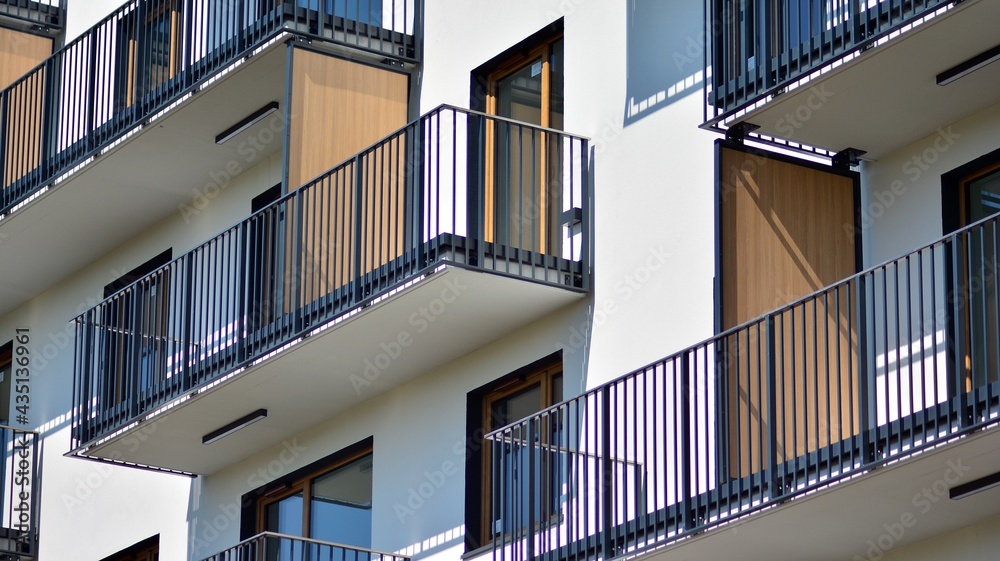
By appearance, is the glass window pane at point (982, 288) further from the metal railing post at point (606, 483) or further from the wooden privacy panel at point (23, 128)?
the wooden privacy panel at point (23, 128)

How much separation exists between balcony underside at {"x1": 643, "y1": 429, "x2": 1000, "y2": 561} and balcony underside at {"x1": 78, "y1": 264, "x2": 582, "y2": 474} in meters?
3.57

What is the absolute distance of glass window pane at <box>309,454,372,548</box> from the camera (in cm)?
2161

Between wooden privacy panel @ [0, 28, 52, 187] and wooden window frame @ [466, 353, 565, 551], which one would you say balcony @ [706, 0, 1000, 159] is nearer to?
wooden window frame @ [466, 353, 565, 551]

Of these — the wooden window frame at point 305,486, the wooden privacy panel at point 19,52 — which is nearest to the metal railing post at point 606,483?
the wooden window frame at point 305,486

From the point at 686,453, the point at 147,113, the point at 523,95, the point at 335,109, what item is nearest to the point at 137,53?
the point at 147,113

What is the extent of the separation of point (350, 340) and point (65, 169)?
6.55 m

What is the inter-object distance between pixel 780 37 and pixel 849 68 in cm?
97

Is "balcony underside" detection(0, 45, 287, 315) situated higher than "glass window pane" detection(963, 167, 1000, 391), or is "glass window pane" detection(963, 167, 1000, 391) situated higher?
"balcony underside" detection(0, 45, 287, 315)

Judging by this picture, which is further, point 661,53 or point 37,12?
point 37,12

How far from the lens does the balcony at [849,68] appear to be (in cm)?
1575

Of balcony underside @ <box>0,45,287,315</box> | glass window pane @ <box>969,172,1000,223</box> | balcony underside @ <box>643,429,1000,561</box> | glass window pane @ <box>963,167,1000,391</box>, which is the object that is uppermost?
balcony underside @ <box>0,45,287,315</box>

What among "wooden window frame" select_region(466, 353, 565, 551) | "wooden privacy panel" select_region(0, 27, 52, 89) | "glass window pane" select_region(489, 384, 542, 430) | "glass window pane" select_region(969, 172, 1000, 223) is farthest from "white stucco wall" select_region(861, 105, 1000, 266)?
"wooden privacy panel" select_region(0, 27, 52, 89)

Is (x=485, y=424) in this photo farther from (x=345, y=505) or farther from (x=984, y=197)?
(x=984, y=197)

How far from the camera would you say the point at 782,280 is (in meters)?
17.2
